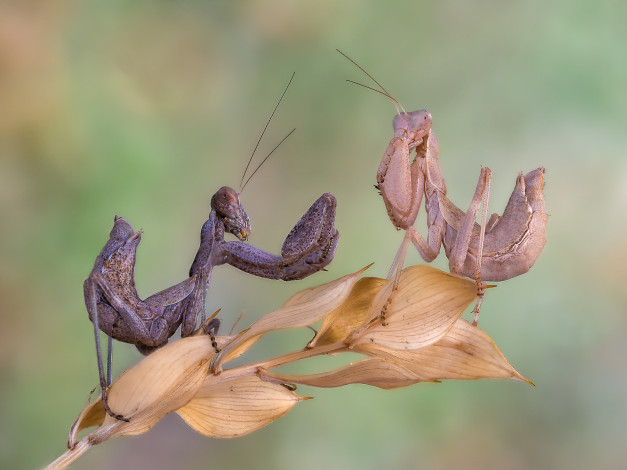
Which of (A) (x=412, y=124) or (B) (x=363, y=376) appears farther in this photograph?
(A) (x=412, y=124)

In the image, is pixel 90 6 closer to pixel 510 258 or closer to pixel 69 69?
pixel 69 69

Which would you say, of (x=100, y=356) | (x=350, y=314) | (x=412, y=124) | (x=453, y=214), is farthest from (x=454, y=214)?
(x=100, y=356)

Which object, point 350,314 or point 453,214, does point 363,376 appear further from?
point 453,214

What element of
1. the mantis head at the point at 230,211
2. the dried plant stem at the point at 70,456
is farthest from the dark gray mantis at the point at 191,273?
the dried plant stem at the point at 70,456

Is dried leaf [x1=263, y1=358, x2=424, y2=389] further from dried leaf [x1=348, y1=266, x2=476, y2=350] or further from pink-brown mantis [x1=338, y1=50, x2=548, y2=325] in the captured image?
pink-brown mantis [x1=338, y1=50, x2=548, y2=325]

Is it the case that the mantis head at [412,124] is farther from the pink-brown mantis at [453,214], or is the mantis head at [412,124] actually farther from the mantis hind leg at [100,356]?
the mantis hind leg at [100,356]

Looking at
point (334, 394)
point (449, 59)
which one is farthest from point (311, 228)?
point (449, 59)

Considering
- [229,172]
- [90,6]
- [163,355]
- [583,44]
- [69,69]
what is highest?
[583,44]
